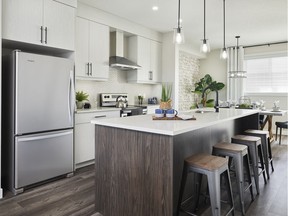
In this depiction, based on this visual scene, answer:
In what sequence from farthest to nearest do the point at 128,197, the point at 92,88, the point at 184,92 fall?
the point at 184,92
the point at 92,88
the point at 128,197

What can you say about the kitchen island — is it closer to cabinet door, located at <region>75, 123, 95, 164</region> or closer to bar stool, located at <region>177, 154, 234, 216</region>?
bar stool, located at <region>177, 154, 234, 216</region>

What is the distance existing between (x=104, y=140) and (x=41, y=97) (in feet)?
4.15

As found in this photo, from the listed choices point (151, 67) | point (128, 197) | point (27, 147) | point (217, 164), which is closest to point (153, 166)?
point (128, 197)

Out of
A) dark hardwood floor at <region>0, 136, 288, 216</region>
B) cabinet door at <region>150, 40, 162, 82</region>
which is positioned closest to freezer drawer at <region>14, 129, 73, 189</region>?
dark hardwood floor at <region>0, 136, 288, 216</region>

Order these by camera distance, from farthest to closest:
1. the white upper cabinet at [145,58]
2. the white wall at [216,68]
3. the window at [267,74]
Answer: the white wall at [216,68] → the window at [267,74] → the white upper cabinet at [145,58]

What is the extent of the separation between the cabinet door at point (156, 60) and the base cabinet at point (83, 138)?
2117mm

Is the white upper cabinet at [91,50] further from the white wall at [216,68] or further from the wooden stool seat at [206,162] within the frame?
the white wall at [216,68]

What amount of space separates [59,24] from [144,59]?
2300 millimetres

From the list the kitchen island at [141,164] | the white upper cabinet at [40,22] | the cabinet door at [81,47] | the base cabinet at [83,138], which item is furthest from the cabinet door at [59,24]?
the kitchen island at [141,164]

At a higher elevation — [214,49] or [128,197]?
[214,49]

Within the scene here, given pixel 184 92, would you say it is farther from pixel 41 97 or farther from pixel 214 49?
pixel 41 97

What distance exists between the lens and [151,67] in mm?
5324

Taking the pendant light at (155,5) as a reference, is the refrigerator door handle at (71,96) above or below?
below

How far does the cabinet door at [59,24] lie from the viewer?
3.01 metres
